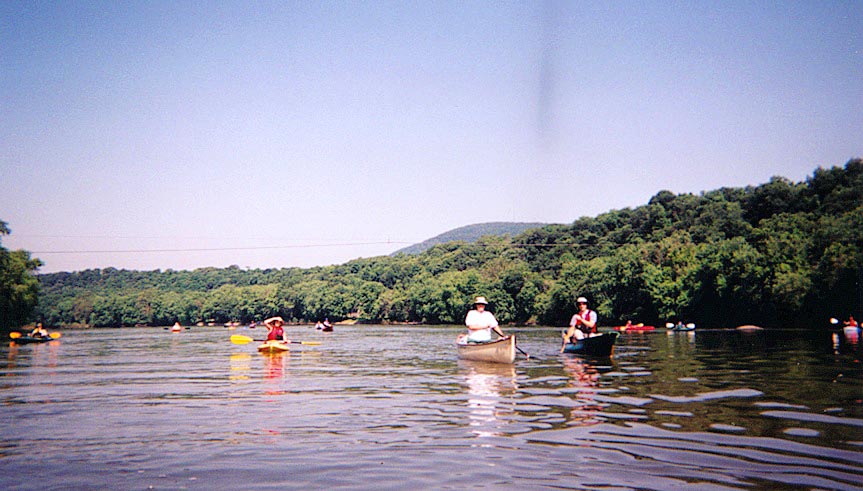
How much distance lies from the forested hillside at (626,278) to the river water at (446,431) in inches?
1963

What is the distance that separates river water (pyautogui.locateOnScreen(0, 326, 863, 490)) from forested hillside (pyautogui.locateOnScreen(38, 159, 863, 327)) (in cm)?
4987

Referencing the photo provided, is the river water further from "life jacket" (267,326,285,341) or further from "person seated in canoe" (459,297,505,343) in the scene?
"life jacket" (267,326,285,341)

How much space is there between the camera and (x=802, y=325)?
6819 centimetres

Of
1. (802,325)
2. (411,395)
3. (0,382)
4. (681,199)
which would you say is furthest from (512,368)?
(681,199)

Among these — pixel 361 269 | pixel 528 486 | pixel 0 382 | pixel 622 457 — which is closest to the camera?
pixel 528 486

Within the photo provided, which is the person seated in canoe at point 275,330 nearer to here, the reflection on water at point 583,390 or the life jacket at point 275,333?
the life jacket at point 275,333

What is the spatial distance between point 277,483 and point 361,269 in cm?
19266

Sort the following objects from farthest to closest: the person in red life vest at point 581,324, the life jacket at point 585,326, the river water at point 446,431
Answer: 1. the life jacket at point 585,326
2. the person in red life vest at point 581,324
3. the river water at point 446,431

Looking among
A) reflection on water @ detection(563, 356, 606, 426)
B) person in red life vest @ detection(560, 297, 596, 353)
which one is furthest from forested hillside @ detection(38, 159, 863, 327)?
reflection on water @ detection(563, 356, 606, 426)

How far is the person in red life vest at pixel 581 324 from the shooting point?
26.8 metres

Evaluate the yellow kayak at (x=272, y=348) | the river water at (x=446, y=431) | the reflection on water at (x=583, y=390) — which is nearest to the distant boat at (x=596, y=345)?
the reflection on water at (x=583, y=390)

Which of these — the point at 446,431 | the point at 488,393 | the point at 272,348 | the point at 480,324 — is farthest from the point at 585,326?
the point at 446,431

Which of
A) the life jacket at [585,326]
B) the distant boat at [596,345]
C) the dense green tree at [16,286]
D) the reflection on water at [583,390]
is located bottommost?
the reflection on water at [583,390]

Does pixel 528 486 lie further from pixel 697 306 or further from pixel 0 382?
pixel 697 306
